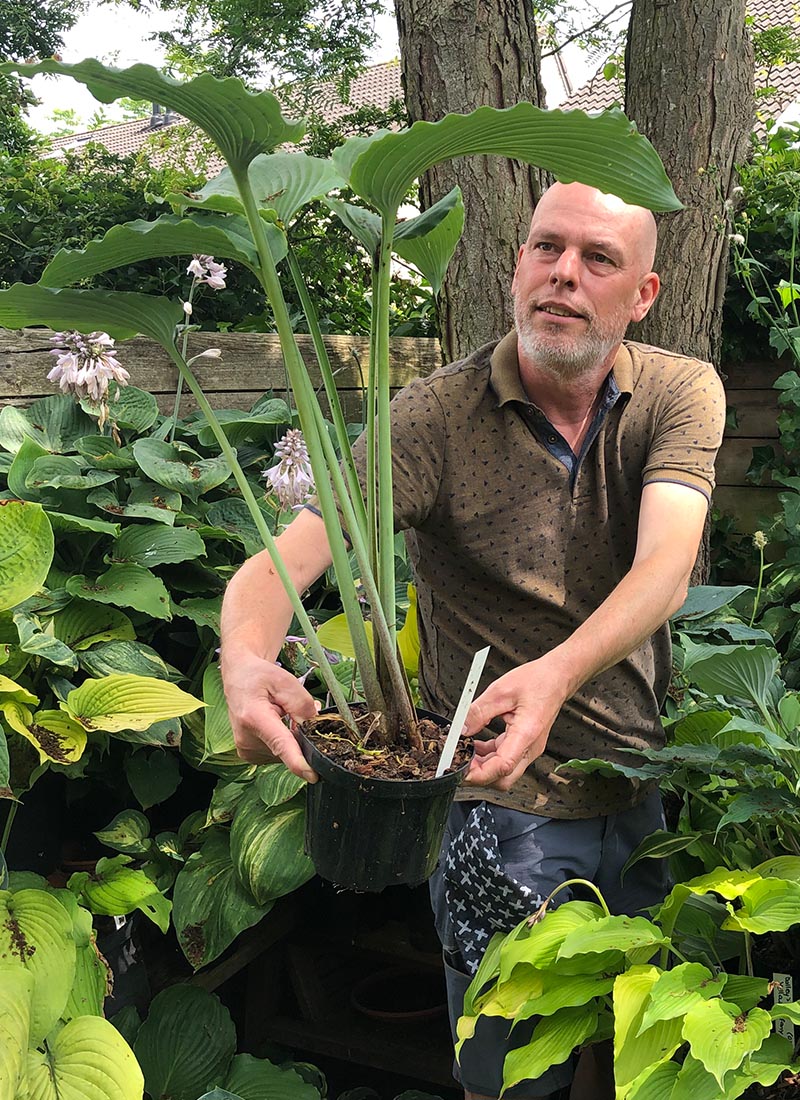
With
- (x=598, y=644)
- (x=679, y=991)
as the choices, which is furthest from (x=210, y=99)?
(x=679, y=991)

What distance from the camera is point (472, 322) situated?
2645 millimetres

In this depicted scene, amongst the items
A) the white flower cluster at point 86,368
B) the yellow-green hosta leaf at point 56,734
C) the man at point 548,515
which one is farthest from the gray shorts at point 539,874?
the white flower cluster at point 86,368

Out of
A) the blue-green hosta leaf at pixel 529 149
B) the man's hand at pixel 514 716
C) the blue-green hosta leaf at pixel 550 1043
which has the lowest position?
the blue-green hosta leaf at pixel 550 1043

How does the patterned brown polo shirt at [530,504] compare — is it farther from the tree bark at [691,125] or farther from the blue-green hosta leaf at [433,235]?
the tree bark at [691,125]

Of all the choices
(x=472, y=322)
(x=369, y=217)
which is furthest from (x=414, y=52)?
(x=369, y=217)

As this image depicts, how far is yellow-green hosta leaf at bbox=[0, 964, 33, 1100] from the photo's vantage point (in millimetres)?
1521

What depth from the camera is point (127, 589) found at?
2.19 meters

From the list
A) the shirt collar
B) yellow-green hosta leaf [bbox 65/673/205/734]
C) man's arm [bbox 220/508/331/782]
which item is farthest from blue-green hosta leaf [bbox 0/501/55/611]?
the shirt collar

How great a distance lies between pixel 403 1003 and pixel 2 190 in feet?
10.2

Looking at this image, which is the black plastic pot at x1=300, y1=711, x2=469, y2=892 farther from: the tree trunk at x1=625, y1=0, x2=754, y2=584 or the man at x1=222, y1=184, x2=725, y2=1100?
the tree trunk at x1=625, y1=0, x2=754, y2=584

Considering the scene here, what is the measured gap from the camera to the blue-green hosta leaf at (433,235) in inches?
50.3

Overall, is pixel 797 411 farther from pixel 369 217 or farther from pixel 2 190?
pixel 2 190

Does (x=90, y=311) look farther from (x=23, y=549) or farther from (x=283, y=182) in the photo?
(x=23, y=549)

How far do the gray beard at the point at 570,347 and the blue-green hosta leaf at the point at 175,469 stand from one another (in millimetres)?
987
